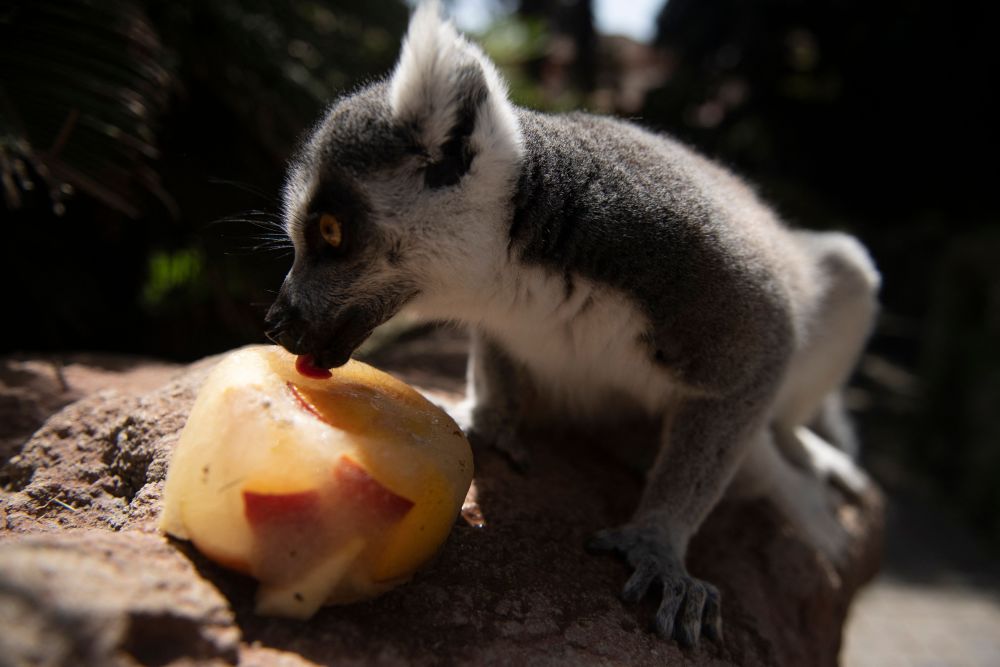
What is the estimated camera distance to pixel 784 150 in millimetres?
11438

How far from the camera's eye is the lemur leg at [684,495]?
2.70 meters

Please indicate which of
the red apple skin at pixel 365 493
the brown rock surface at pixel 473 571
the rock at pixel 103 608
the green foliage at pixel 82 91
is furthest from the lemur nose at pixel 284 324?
the green foliage at pixel 82 91

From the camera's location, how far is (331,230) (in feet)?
8.52

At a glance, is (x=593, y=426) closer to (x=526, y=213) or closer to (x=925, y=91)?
(x=526, y=213)

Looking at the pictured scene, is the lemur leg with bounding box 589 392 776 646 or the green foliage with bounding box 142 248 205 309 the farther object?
the green foliage with bounding box 142 248 205 309

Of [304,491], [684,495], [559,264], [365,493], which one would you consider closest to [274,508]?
[304,491]

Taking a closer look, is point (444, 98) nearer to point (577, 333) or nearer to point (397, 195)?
point (397, 195)

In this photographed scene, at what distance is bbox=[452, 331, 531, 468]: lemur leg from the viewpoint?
346cm

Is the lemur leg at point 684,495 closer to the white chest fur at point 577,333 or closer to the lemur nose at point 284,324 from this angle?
the white chest fur at point 577,333

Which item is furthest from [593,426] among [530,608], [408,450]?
[408,450]

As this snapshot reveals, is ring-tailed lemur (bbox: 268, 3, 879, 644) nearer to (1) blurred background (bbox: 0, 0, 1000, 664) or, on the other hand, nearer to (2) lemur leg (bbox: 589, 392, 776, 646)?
(2) lemur leg (bbox: 589, 392, 776, 646)

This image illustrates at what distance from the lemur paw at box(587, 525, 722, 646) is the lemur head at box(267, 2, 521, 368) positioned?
109cm

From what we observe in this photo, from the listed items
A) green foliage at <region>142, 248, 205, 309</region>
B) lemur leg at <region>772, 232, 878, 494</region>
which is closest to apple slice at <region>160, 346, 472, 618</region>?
lemur leg at <region>772, 232, 878, 494</region>

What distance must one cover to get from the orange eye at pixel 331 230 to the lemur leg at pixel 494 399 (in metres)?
1.08
